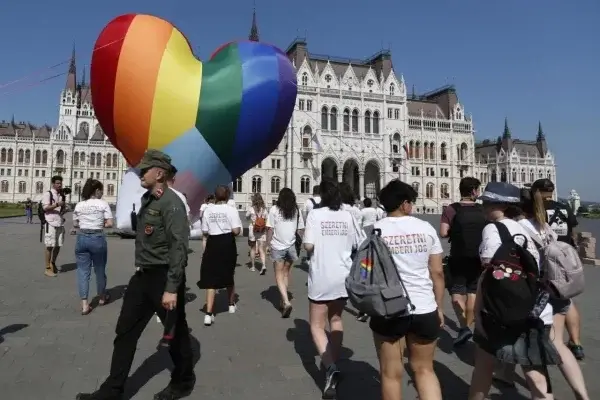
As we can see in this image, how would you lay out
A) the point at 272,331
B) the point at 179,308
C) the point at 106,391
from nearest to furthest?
the point at 106,391
the point at 179,308
the point at 272,331

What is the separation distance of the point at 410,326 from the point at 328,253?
125 centimetres

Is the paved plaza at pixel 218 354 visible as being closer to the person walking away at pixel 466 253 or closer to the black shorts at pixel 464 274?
the person walking away at pixel 466 253

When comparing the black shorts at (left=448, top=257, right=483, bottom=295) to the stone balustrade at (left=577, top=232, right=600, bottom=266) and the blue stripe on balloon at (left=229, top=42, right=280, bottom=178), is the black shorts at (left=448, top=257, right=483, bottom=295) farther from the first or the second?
the stone balustrade at (left=577, top=232, right=600, bottom=266)

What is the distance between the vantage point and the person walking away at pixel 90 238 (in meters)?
6.13

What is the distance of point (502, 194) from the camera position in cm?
346

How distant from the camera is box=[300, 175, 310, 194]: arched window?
54.0m

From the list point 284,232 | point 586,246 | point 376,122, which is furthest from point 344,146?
point 284,232

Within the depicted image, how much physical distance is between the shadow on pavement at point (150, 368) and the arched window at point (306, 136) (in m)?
49.9

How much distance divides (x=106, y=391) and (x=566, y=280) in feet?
11.5

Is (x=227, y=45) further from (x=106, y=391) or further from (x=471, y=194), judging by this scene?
(x=106, y=391)

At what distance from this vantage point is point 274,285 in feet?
28.3

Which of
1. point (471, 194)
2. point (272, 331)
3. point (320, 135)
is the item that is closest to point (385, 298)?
point (471, 194)

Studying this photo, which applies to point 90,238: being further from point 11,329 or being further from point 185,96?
point 185,96

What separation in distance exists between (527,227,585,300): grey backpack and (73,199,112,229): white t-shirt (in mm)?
5676
